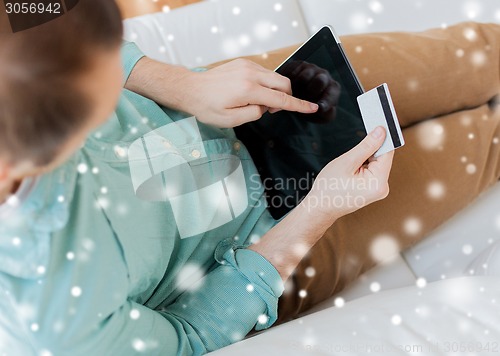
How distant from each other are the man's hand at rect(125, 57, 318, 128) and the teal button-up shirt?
28mm

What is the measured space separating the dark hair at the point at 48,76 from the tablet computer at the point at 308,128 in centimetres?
39

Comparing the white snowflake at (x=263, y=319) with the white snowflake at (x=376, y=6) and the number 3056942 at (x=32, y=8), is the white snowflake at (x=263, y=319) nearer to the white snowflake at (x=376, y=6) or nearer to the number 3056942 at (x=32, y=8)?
the number 3056942 at (x=32, y=8)

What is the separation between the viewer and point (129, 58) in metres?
0.89

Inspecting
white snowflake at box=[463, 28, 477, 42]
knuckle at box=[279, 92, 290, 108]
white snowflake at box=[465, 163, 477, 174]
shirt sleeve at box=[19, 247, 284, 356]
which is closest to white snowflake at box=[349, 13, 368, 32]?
white snowflake at box=[463, 28, 477, 42]

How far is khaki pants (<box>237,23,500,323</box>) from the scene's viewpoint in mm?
865

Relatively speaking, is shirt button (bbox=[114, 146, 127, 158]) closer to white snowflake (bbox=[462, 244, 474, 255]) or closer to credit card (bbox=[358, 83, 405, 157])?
credit card (bbox=[358, 83, 405, 157])

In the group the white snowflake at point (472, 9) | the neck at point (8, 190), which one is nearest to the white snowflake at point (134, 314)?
the neck at point (8, 190)

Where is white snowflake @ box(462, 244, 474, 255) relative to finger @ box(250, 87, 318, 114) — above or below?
below

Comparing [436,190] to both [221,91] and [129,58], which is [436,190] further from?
[129,58]

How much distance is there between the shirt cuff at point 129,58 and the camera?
2.86ft

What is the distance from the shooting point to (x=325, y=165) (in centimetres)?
80

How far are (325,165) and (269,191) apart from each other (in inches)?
4.2

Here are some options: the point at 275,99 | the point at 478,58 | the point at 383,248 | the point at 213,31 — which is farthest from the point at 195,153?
the point at 478,58

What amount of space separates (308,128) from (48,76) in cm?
49
